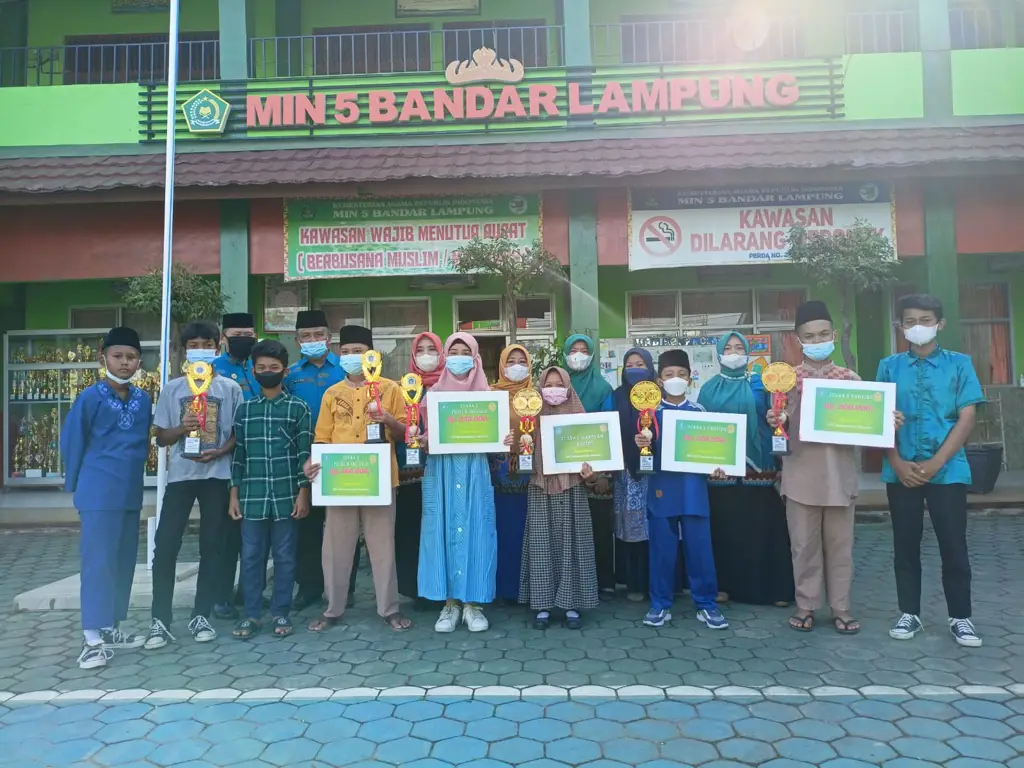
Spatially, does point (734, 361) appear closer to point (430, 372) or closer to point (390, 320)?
point (430, 372)

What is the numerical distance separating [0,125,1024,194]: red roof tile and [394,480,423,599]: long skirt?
4.36m

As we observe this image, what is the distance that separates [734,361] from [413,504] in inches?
92.1

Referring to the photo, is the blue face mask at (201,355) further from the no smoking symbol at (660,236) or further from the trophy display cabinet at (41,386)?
the trophy display cabinet at (41,386)

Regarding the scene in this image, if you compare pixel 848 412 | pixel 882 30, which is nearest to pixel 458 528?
pixel 848 412

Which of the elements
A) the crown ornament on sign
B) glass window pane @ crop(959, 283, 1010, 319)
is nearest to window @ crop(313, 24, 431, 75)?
the crown ornament on sign

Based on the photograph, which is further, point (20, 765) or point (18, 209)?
point (18, 209)

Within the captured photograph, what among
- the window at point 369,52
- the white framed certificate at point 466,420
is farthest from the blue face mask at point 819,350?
the window at point 369,52

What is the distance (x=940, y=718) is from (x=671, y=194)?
6415mm

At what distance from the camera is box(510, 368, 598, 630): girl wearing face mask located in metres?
4.23

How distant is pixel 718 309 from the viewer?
10055mm

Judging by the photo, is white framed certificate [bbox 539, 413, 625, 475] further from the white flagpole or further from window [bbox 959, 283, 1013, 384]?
window [bbox 959, 283, 1013, 384]

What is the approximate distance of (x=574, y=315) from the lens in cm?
804

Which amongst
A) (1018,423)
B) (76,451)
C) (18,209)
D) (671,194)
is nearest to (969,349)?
(1018,423)

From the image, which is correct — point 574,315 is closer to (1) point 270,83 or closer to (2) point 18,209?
(1) point 270,83
